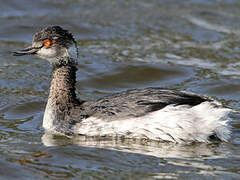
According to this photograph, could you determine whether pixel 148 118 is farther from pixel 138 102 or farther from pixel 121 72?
pixel 121 72

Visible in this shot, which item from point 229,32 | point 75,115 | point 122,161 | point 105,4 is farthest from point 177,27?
point 122,161

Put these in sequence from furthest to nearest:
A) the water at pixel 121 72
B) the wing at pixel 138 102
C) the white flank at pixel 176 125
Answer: the wing at pixel 138 102 → the white flank at pixel 176 125 → the water at pixel 121 72

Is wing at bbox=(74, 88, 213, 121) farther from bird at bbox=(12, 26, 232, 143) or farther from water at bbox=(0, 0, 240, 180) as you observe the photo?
water at bbox=(0, 0, 240, 180)

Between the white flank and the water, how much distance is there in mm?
151

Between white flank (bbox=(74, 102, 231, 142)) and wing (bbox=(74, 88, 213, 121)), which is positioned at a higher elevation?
wing (bbox=(74, 88, 213, 121))

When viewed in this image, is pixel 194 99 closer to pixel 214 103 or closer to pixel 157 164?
Result: pixel 214 103

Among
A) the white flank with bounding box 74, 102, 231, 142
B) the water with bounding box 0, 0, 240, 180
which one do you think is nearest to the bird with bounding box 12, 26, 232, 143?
the white flank with bounding box 74, 102, 231, 142

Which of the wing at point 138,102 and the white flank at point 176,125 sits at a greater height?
the wing at point 138,102

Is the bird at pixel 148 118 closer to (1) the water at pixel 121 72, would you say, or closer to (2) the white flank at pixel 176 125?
(2) the white flank at pixel 176 125

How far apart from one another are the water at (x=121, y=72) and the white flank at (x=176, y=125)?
0.50ft

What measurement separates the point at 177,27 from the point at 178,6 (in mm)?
1641

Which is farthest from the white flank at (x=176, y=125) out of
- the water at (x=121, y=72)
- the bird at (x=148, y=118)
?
the water at (x=121, y=72)

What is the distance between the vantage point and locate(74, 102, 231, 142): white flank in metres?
7.58

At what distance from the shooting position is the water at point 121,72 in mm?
6914
